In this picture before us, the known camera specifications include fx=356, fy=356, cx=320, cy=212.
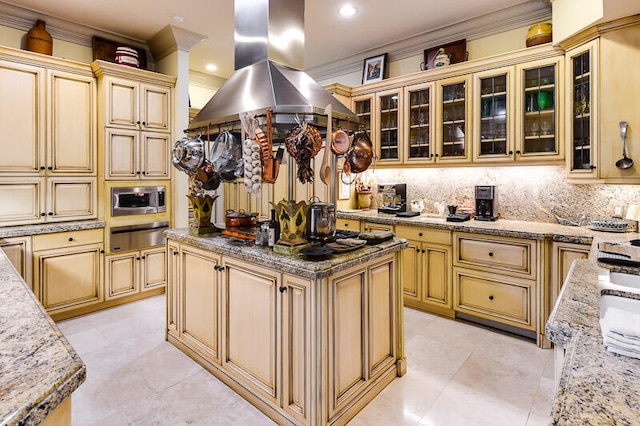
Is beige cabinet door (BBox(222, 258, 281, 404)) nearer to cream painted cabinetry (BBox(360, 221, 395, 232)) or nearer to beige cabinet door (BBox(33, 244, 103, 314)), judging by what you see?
cream painted cabinetry (BBox(360, 221, 395, 232))

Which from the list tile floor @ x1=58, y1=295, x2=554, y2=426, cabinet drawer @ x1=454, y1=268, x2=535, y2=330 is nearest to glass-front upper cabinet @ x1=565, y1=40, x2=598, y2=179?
cabinet drawer @ x1=454, y1=268, x2=535, y2=330

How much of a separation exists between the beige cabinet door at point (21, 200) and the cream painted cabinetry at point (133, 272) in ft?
2.53

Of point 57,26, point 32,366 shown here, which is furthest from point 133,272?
point 32,366

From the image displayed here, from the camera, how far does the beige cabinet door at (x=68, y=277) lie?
336 cm

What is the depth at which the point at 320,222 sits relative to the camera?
2.17m

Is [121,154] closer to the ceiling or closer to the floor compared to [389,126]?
closer to the floor

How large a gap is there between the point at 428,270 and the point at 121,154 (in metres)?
3.39

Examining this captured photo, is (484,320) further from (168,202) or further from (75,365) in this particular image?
(168,202)

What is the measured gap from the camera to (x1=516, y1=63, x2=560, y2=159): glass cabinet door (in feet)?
10.3

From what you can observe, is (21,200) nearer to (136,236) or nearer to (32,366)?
(136,236)

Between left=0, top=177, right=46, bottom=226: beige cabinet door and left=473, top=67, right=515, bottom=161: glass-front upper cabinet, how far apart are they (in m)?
4.24

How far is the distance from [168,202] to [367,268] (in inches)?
115

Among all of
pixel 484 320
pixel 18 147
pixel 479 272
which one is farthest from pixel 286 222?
pixel 18 147

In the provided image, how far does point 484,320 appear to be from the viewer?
3273mm
